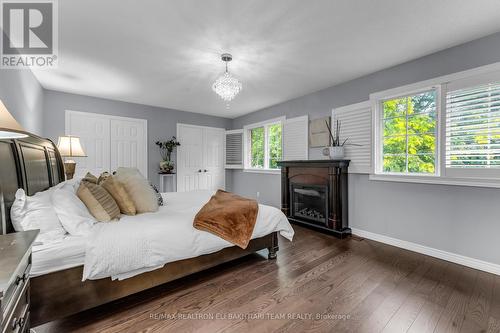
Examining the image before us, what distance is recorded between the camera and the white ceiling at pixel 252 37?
1936 mm

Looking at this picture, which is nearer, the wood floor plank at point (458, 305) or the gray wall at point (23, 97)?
the wood floor plank at point (458, 305)

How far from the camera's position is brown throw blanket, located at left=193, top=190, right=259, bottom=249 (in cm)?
210

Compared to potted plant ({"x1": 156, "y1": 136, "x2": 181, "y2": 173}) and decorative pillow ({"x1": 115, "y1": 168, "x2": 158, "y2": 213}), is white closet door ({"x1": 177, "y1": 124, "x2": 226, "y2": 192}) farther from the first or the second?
decorative pillow ({"x1": 115, "y1": 168, "x2": 158, "y2": 213})

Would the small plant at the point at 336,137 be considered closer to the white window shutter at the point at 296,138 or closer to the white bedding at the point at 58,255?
the white window shutter at the point at 296,138

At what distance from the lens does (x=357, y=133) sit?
3486 millimetres

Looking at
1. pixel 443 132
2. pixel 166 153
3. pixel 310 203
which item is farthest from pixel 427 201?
pixel 166 153

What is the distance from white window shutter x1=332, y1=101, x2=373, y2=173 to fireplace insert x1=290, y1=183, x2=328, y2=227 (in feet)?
2.10

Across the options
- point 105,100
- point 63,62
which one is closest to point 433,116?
point 63,62

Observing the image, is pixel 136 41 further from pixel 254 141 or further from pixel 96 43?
pixel 254 141

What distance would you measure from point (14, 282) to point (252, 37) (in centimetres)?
258

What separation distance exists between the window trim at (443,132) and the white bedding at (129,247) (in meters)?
2.54

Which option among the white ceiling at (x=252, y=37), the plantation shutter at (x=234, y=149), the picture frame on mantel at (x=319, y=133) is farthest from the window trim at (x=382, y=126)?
the plantation shutter at (x=234, y=149)

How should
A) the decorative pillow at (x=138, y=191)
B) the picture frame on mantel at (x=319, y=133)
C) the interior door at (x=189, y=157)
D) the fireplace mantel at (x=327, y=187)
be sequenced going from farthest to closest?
the interior door at (x=189, y=157) < the picture frame on mantel at (x=319, y=133) < the fireplace mantel at (x=327, y=187) < the decorative pillow at (x=138, y=191)

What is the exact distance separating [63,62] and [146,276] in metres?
3.02
